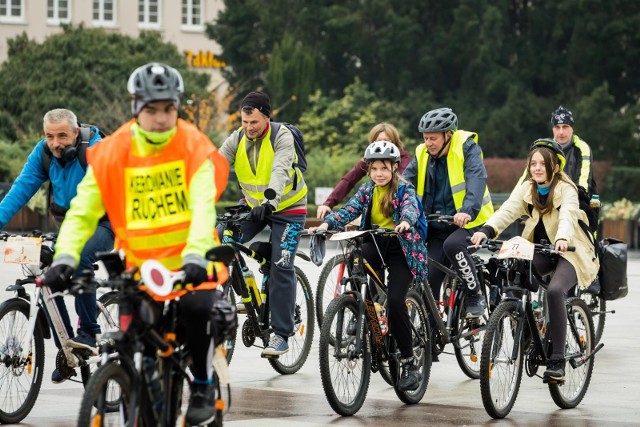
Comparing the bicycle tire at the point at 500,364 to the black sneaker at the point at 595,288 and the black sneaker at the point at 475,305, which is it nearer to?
the black sneaker at the point at 475,305

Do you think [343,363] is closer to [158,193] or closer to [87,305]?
[87,305]

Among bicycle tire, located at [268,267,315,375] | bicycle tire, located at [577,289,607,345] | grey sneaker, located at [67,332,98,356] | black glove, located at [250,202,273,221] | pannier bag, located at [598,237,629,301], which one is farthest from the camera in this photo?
bicycle tire, located at [577,289,607,345]

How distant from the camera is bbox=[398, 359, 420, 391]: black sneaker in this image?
8984 millimetres

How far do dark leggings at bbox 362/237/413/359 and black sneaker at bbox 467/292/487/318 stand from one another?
1.50 m

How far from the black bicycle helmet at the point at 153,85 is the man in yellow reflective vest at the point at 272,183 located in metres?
4.13

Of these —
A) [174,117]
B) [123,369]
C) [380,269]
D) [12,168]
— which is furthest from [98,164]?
[12,168]

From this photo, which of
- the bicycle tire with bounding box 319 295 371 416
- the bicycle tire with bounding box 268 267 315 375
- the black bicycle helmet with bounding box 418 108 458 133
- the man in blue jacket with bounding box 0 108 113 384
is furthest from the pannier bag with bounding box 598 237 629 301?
the man in blue jacket with bounding box 0 108 113 384

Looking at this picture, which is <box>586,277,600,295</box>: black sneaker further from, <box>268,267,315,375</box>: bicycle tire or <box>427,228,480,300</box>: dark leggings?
<box>268,267,315,375</box>: bicycle tire

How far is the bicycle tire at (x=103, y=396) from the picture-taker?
554 cm

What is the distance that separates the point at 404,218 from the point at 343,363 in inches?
38.7

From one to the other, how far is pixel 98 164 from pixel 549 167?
401 centimetres

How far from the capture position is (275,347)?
10.2m

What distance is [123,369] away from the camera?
5762 millimetres

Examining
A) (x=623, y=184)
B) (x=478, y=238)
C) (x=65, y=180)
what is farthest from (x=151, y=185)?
(x=623, y=184)
